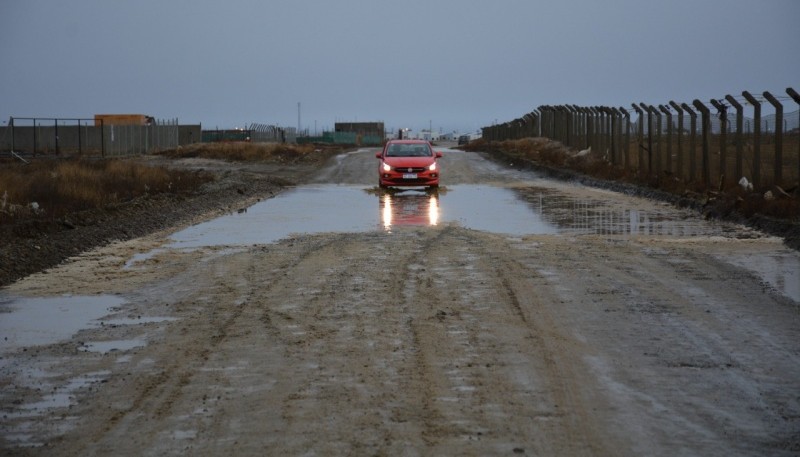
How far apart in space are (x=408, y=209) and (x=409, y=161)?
7142 mm

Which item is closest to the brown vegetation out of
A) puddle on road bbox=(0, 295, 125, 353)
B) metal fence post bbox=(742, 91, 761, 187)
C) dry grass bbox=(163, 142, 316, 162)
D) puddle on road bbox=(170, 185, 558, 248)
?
metal fence post bbox=(742, 91, 761, 187)

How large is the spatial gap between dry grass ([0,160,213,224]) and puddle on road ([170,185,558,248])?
314 cm

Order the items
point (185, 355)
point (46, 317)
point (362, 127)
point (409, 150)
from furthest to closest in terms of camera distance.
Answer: point (362, 127) → point (409, 150) → point (46, 317) → point (185, 355)

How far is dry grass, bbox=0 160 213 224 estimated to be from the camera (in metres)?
22.2

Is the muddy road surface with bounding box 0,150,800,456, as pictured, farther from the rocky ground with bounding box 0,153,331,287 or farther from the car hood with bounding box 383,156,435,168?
the car hood with bounding box 383,156,435,168

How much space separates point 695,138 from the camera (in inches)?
1310

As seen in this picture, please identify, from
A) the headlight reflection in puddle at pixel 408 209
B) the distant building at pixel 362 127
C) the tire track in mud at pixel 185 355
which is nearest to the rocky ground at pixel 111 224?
the tire track in mud at pixel 185 355

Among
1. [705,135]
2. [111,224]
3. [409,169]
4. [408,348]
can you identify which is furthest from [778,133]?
[408,348]

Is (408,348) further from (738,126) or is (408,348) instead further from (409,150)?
(409,150)

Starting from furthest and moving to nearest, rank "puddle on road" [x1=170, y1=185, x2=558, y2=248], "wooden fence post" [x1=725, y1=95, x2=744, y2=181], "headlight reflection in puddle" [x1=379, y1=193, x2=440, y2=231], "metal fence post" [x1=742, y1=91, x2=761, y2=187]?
1. "wooden fence post" [x1=725, y1=95, x2=744, y2=181]
2. "metal fence post" [x1=742, y1=91, x2=761, y2=187]
3. "headlight reflection in puddle" [x1=379, y1=193, x2=440, y2=231]
4. "puddle on road" [x1=170, y1=185, x2=558, y2=248]

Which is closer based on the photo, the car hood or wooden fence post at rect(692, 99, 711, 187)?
wooden fence post at rect(692, 99, 711, 187)

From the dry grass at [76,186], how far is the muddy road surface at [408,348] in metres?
5.46

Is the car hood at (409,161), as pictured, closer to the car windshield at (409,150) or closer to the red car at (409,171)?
the red car at (409,171)

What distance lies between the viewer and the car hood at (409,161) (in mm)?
31650
